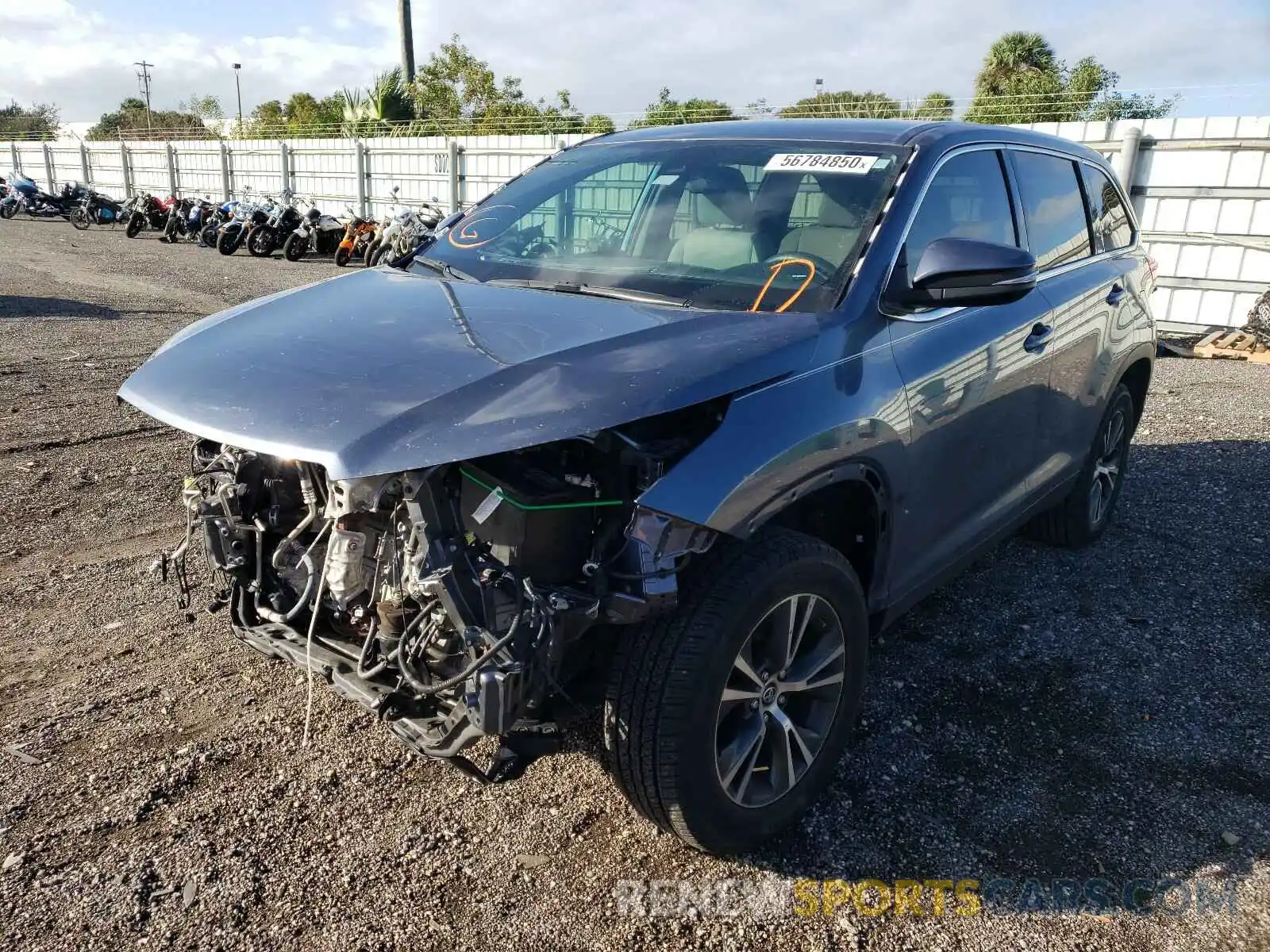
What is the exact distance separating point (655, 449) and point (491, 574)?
1.62 feet

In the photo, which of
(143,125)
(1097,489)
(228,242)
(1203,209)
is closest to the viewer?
(1097,489)

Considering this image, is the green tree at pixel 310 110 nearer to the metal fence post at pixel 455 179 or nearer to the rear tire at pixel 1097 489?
the metal fence post at pixel 455 179

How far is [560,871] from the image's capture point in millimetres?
2590

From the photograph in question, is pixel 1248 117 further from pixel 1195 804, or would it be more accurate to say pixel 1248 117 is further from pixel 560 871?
pixel 560 871

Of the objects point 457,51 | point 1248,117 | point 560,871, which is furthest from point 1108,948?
point 457,51

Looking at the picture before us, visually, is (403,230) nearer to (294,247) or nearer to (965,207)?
(294,247)

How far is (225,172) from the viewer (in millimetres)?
25469

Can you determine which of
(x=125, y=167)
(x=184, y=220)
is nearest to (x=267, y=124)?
(x=125, y=167)

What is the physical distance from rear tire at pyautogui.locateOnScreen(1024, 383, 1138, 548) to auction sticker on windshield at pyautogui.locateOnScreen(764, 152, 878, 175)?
84.6 inches

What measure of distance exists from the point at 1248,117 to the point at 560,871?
37.5 feet

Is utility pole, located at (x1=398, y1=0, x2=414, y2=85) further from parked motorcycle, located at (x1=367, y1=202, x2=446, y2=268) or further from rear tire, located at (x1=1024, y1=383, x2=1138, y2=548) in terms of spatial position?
rear tire, located at (x1=1024, y1=383, x2=1138, y2=548)

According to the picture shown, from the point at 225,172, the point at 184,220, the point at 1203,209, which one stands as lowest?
the point at 184,220

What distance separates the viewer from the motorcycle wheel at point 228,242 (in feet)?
62.4

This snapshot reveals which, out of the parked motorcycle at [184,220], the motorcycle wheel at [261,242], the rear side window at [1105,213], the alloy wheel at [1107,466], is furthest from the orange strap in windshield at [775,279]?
the parked motorcycle at [184,220]
